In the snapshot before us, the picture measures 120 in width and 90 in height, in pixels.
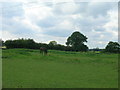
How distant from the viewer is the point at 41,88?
12.7 feet

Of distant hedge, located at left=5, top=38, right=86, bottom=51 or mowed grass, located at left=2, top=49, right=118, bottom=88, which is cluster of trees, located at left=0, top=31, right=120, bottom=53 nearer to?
distant hedge, located at left=5, top=38, right=86, bottom=51

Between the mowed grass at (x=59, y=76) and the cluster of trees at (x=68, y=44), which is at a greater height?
the cluster of trees at (x=68, y=44)

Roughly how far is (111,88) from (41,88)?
69.2 inches

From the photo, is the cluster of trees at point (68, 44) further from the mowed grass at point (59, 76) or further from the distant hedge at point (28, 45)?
the mowed grass at point (59, 76)

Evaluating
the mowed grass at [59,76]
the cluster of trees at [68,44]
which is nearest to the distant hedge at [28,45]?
the cluster of trees at [68,44]

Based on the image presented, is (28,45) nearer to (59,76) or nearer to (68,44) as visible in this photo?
(68,44)

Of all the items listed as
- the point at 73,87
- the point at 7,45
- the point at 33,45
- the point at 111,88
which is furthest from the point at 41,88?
the point at 7,45

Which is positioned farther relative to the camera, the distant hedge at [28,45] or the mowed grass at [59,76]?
the distant hedge at [28,45]

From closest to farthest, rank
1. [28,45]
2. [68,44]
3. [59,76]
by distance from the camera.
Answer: [59,76] < [28,45] < [68,44]

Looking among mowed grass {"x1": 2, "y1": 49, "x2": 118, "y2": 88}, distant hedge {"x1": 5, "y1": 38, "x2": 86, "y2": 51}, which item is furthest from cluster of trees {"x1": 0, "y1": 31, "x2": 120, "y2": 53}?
mowed grass {"x1": 2, "y1": 49, "x2": 118, "y2": 88}

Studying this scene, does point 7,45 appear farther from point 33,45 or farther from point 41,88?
point 41,88

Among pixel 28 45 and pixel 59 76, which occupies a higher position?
pixel 28 45

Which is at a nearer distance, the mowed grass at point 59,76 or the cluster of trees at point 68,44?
the mowed grass at point 59,76

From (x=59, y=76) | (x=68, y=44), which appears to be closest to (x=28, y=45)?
(x=68, y=44)
